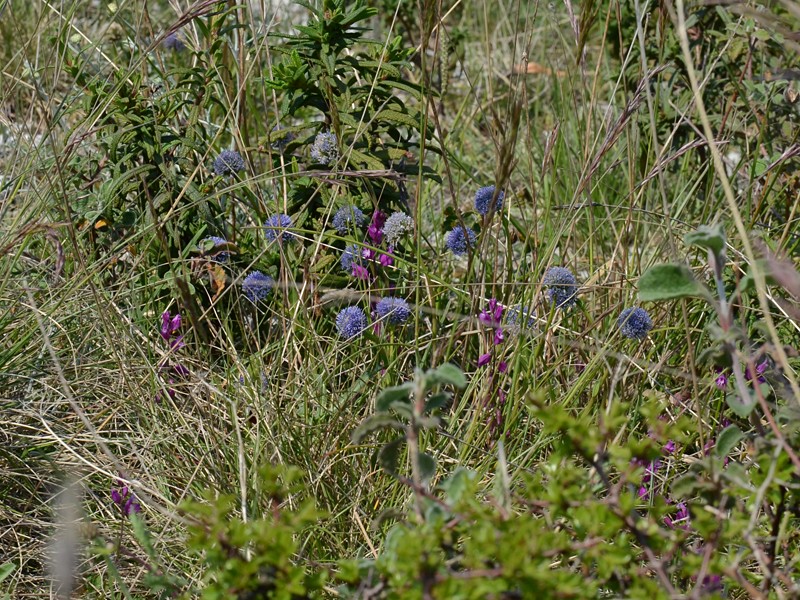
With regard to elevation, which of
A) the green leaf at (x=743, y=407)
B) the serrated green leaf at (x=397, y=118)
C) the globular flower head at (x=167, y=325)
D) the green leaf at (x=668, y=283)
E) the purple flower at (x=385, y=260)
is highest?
the green leaf at (x=668, y=283)

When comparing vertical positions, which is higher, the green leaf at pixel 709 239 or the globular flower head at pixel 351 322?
the green leaf at pixel 709 239

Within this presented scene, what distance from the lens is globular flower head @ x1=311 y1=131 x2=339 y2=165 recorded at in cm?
197

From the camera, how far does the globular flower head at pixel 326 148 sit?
1972 mm

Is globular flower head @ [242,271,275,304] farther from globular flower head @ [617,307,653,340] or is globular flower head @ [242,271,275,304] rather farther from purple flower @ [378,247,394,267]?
globular flower head @ [617,307,653,340]

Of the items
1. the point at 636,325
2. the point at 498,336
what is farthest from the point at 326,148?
the point at 636,325

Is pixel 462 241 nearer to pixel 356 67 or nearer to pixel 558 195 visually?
pixel 356 67

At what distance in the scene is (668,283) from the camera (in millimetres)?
1136

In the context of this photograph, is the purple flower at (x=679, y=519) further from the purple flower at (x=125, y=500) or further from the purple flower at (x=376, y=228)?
the purple flower at (x=125, y=500)

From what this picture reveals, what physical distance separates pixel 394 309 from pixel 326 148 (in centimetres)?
42

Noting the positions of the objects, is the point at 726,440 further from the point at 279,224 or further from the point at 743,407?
the point at 279,224

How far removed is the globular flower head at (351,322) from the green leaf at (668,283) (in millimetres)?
735

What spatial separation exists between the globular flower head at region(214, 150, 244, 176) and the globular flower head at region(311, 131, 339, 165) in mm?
215

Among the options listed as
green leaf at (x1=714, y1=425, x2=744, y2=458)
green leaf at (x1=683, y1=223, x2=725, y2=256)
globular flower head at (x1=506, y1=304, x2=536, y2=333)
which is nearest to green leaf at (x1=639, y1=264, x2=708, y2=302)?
green leaf at (x1=683, y1=223, x2=725, y2=256)

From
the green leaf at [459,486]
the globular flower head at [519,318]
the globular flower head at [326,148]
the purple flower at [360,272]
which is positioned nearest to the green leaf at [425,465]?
the green leaf at [459,486]
